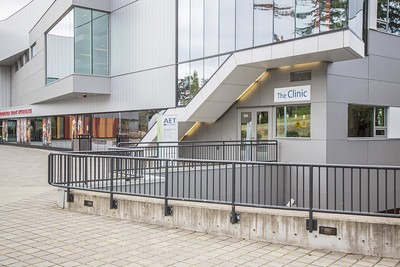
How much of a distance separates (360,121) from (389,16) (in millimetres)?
5580

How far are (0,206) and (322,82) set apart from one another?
12.4 meters

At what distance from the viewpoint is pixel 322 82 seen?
15.8 m

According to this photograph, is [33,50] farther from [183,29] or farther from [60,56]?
[183,29]

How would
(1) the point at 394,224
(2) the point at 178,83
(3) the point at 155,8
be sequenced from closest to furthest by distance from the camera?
(1) the point at 394,224, (2) the point at 178,83, (3) the point at 155,8

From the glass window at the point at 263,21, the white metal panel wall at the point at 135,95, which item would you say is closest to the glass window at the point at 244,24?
the glass window at the point at 263,21

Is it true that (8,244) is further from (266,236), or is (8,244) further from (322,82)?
(322,82)

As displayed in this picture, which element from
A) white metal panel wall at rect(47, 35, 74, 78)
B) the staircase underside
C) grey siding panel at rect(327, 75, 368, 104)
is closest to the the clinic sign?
grey siding panel at rect(327, 75, 368, 104)

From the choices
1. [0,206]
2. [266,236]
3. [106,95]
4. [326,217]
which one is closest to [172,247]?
[266,236]

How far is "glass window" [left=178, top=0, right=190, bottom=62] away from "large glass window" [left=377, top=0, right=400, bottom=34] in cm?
951

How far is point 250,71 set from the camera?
56.2 ft

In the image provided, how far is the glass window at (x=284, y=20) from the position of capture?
15.0 m

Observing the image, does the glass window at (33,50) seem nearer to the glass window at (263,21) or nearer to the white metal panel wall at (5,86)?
the white metal panel wall at (5,86)

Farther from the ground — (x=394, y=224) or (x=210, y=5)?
(x=210, y=5)

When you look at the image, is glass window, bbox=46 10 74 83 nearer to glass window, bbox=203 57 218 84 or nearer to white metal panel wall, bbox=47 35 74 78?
white metal panel wall, bbox=47 35 74 78
